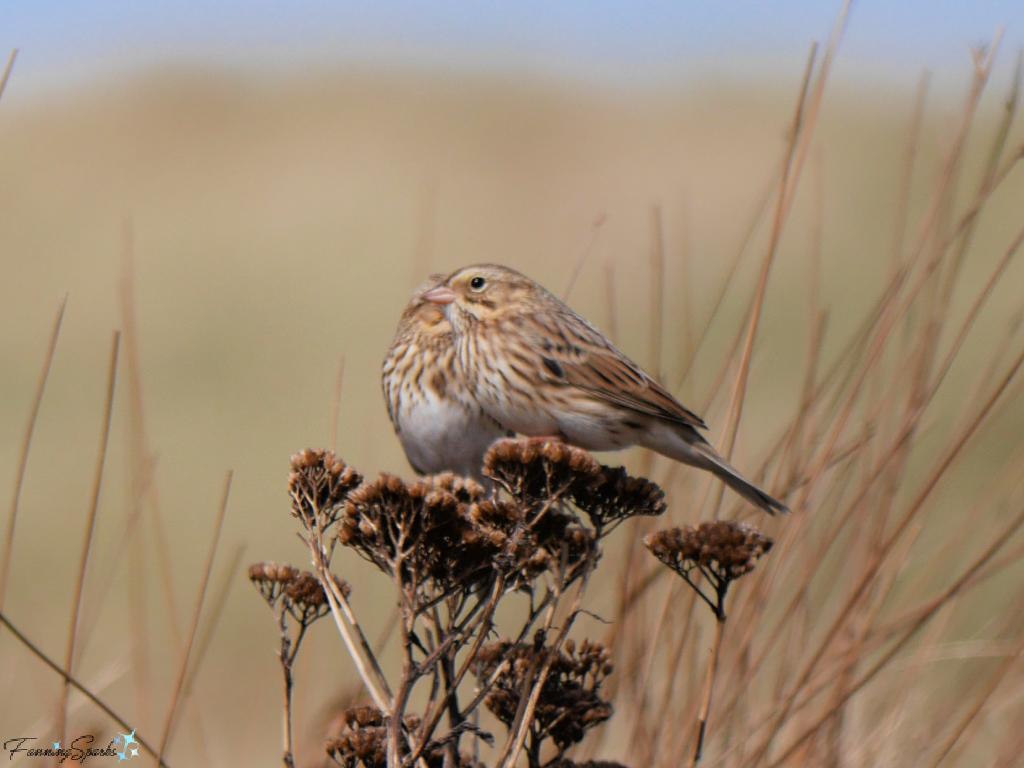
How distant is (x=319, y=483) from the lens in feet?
7.14

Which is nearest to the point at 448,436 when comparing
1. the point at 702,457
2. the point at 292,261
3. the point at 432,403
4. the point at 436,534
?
the point at 432,403

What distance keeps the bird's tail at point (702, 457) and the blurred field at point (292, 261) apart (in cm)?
248

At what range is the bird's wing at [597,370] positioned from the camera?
3275 mm

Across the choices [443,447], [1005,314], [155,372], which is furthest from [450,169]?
[443,447]

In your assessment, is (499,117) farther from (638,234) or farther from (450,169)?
(638,234)

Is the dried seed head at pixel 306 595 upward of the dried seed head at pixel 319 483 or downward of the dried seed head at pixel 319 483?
downward

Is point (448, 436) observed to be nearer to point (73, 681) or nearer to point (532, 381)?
point (532, 381)

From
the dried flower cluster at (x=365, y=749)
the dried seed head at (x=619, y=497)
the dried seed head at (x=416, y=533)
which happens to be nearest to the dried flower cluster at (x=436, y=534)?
the dried seed head at (x=416, y=533)

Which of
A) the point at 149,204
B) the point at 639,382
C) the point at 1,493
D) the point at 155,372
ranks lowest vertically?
the point at 1,493

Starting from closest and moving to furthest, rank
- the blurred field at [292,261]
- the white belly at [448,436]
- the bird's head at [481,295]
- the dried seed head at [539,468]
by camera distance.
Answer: the dried seed head at [539,468] → the white belly at [448,436] → the bird's head at [481,295] → the blurred field at [292,261]

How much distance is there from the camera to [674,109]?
72.1ft

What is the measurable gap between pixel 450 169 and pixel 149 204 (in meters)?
5.26

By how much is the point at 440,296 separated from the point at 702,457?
43.5 inches

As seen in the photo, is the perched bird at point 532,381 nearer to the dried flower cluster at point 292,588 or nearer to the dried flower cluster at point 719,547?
the dried flower cluster at point 719,547
